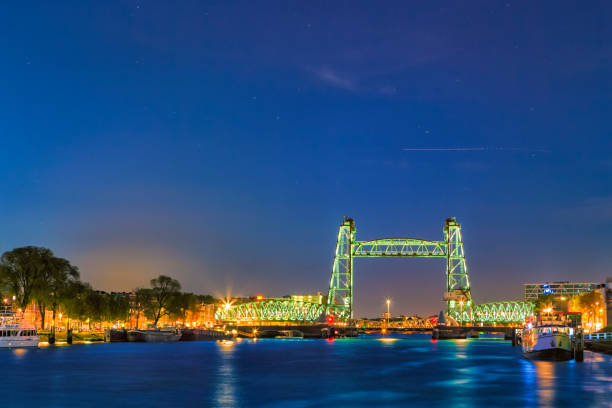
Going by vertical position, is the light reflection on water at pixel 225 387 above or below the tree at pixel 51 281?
below

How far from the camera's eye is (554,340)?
6519cm

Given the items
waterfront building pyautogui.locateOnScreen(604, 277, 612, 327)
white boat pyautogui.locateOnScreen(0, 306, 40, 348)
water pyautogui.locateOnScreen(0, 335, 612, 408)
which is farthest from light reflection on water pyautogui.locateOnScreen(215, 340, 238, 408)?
waterfront building pyautogui.locateOnScreen(604, 277, 612, 327)

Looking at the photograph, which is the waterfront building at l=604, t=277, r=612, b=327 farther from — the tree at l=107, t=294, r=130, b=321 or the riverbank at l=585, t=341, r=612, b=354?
the tree at l=107, t=294, r=130, b=321

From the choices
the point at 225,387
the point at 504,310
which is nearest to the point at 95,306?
the point at 225,387

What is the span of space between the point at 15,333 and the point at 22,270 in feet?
33.6

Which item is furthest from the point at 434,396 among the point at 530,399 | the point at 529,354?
the point at 529,354

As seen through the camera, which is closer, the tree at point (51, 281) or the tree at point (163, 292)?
the tree at point (51, 281)

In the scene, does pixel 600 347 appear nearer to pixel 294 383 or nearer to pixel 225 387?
pixel 294 383

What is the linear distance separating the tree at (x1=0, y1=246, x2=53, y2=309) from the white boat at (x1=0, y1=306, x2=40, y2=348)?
227 inches

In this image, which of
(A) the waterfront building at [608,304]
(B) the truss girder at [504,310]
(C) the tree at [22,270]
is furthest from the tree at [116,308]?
(B) the truss girder at [504,310]

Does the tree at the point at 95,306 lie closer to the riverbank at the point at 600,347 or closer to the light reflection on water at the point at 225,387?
the light reflection on water at the point at 225,387

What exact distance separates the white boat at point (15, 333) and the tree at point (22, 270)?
18.9 feet

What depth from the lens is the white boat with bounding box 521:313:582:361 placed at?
2539 inches

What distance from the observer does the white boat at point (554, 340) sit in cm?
6450
